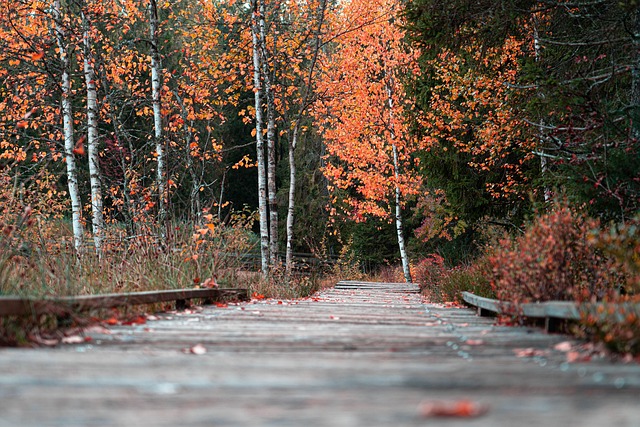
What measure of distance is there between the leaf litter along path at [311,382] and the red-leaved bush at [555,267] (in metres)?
0.91

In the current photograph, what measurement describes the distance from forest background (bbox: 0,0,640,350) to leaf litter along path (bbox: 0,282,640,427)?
1155 millimetres

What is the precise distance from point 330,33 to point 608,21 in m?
7.26

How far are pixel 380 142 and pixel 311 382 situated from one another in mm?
17420

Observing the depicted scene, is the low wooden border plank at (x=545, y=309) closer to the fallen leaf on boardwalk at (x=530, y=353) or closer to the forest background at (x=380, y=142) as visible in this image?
the forest background at (x=380, y=142)

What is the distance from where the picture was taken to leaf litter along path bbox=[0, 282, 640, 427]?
2174 mm

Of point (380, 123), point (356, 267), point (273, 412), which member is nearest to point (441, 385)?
point (273, 412)

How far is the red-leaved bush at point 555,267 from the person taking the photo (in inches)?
210

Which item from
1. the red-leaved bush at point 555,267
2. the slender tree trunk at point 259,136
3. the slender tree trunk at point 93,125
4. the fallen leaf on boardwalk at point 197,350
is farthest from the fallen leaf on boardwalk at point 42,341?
the slender tree trunk at point 259,136

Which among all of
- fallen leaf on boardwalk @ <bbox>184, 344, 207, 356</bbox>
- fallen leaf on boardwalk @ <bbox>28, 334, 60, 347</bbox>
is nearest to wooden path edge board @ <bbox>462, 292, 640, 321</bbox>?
fallen leaf on boardwalk @ <bbox>184, 344, 207, 356</bbox>

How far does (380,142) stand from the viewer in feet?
65.2

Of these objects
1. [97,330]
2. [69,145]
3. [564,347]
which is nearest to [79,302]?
[97,330]

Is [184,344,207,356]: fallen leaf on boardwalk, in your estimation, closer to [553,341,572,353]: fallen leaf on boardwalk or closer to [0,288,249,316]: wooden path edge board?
[0,288,249,316]: wooden path edge board

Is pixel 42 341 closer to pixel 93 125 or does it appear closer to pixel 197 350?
pixel 197 350

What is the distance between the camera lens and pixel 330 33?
1487 cm
